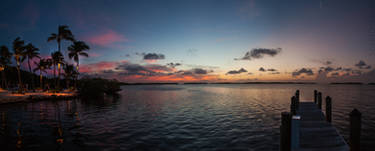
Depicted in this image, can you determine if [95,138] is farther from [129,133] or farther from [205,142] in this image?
[205,142]

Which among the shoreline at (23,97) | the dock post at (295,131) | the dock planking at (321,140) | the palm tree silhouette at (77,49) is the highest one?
the palm tree silhouette at (77,49)

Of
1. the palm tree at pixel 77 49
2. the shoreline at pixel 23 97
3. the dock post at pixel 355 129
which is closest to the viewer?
the dock post at pixel 355 129

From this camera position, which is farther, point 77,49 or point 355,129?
point 77,49

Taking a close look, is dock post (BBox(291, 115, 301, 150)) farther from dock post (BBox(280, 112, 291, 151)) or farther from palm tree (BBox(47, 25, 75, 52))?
palm tree (BBox(47, 25, 75, 52))

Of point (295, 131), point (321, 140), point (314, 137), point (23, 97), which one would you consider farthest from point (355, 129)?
point (23, 97)

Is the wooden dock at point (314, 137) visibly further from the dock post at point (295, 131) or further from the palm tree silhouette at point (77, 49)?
the palm tree silhouette at point (77, 49)

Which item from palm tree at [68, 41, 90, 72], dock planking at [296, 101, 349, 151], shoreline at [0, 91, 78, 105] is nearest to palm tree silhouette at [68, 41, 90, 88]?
palm tree at [68, 41, 90, 72]

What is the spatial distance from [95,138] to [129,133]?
2510 millimetres

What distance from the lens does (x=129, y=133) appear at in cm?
1458

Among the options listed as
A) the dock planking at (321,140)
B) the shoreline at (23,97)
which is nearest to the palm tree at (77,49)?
the shoreline at (23,97)

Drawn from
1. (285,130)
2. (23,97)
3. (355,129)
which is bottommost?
(23,97)

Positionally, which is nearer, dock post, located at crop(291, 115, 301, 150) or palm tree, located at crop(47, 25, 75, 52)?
dock post, located at crop(291, 115, 301, 150)

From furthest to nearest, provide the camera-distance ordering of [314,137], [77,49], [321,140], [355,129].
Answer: [77,49] < [314,137] < [321,140] < [355,129]

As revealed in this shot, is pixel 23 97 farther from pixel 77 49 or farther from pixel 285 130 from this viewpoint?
pixel 285 130
